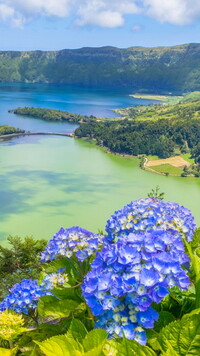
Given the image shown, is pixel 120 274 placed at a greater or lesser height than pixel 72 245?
greater

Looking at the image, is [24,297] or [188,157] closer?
[24,297]

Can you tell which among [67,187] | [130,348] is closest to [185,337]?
[130,348]

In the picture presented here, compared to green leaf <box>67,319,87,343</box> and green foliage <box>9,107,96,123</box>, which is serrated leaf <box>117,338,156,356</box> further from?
green foliage <box>9,107,96,123</box>

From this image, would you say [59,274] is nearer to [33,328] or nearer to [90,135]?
[33,328]

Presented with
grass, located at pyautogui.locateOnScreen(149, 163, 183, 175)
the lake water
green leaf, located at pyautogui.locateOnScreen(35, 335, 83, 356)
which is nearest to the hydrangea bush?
green leaf, located at pyautogui.locateOnScreen(35, 335, 83, 356)

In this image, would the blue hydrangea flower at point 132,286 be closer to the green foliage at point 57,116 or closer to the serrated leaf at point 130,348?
the serrated leaf at point 130,348

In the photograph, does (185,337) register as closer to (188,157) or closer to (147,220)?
(147,220)
